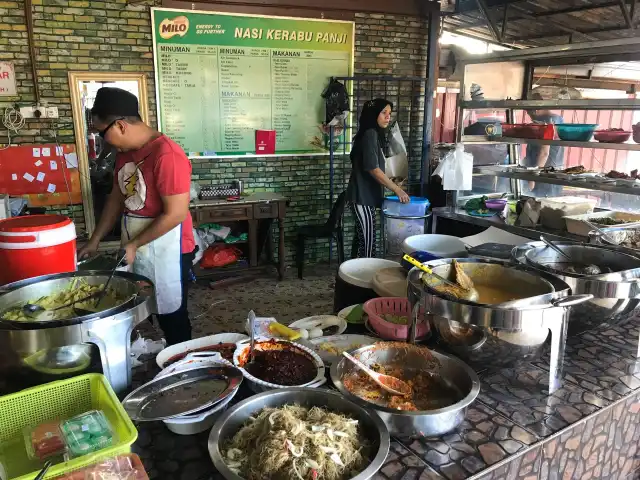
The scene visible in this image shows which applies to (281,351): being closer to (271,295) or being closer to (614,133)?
(614,133)

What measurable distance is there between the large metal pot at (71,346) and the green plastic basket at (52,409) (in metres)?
0.10

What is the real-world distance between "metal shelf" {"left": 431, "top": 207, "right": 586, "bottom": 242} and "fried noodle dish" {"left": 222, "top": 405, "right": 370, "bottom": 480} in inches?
101

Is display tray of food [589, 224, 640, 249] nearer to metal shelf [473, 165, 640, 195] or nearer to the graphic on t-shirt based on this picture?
metal shelf [473, 165, 640, 195]

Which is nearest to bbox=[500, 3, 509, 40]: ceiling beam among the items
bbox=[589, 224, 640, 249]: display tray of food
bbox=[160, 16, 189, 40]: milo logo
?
bbox=[160, 16, 189, 40]: milo logo

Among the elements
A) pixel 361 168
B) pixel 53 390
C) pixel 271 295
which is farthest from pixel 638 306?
pixel 271 295

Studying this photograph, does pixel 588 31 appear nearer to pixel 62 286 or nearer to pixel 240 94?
pixel 240 94

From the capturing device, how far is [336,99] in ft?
19.4

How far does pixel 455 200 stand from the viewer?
488 centimetres

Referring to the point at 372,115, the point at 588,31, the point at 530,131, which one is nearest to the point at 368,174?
the point at 372,115

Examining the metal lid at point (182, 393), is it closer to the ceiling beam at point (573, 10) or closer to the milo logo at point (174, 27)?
the milo logo at point (174, 27)

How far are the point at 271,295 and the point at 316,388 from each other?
3.97 m

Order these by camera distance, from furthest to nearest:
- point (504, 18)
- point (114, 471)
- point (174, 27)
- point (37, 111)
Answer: point (504, 18) → point (174, 27) → point (37, 111) → point (114, 471)

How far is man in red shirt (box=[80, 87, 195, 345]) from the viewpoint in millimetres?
2447

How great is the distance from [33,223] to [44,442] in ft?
3.77
